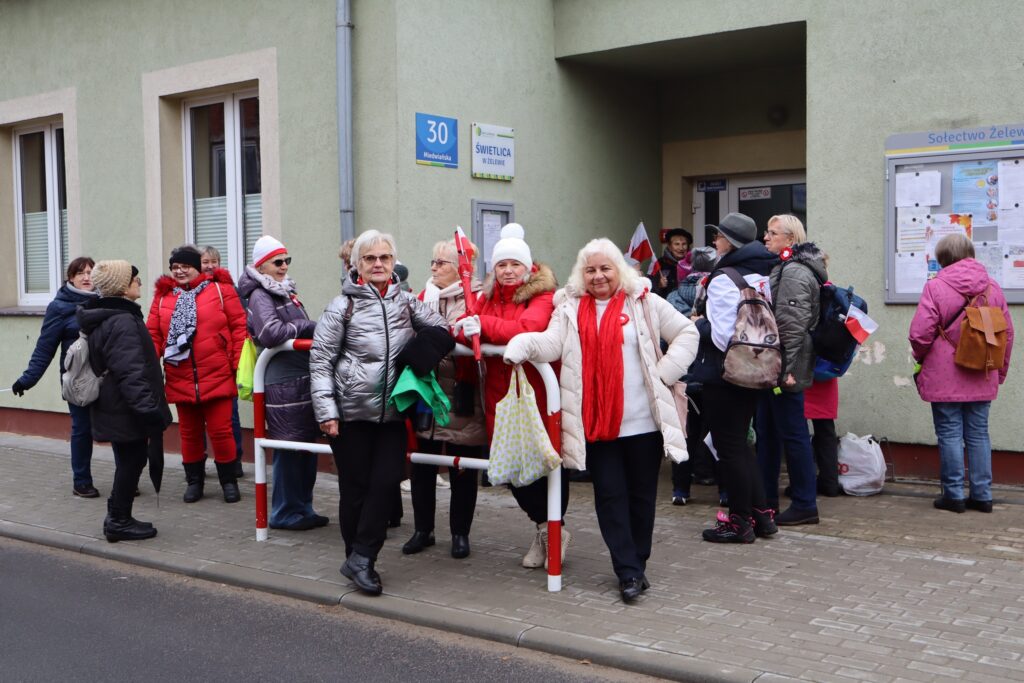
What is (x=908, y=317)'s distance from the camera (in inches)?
323

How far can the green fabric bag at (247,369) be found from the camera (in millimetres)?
7145

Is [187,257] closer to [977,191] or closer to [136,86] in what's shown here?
[136,86]

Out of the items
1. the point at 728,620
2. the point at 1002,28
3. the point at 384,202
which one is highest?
the point at 1002,28

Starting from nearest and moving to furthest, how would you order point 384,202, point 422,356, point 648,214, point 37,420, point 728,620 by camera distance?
point 728,620
point 422,356
point 384,202
point 648,214
point 37,420

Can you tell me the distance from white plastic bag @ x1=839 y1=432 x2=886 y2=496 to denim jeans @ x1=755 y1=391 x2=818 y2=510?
915mm

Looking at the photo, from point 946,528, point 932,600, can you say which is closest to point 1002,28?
point 946,528

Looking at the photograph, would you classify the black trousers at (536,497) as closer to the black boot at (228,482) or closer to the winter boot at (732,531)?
the winter boot at (732,531)

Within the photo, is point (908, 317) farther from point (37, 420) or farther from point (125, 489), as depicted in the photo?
point (37, 420)

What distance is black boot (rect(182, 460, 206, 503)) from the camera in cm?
836

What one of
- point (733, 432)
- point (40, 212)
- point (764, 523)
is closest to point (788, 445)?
point (764, 523)

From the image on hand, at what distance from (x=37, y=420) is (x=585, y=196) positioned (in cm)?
637

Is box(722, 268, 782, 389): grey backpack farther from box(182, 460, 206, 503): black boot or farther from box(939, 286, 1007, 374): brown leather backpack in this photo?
box(182, 460, 206, 503): black boot

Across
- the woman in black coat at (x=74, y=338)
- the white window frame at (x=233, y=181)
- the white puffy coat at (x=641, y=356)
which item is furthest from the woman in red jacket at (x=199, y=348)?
the white puffy coat at (x=641, y=356)

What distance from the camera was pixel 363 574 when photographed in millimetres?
5805
